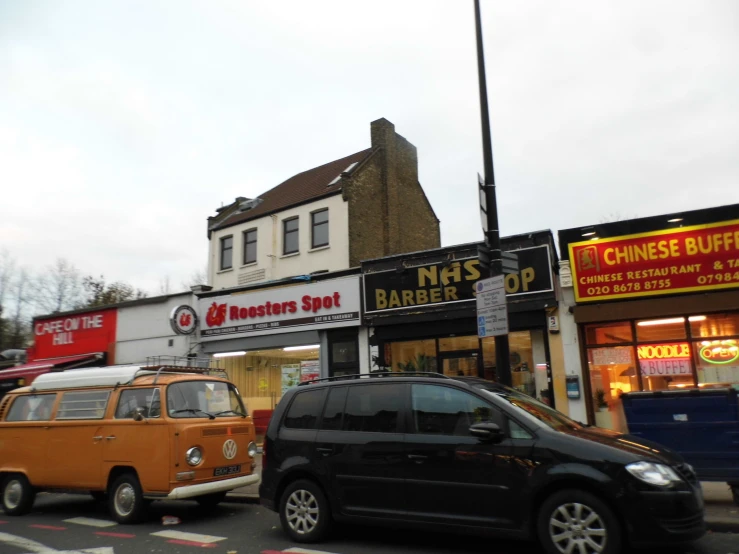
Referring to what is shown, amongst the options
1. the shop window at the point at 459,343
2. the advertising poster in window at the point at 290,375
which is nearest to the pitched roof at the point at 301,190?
the advertising poster in window at the point at 290,375

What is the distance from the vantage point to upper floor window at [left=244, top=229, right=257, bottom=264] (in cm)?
2495

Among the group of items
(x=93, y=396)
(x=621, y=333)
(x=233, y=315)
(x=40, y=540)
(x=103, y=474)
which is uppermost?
(x=233, y=315)

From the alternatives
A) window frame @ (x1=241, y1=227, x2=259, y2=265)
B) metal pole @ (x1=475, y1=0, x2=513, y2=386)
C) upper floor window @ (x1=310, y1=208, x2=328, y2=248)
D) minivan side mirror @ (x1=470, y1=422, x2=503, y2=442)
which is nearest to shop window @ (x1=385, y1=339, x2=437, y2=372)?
metal pole @ (x1=475, y1=0, x2=513, y2=386)

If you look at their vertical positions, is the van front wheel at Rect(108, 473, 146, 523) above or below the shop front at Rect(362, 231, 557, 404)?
below

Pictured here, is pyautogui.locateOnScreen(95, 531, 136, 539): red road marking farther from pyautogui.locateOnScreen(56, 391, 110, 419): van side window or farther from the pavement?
the pavement

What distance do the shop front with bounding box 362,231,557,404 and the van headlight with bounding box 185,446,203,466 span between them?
23.9ft

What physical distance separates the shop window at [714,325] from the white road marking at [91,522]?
11.2 metres

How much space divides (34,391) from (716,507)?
1052 cm

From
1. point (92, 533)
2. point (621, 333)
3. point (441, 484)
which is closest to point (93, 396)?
point (92, 533)

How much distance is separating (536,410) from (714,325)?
7708mm

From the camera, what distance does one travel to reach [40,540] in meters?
7.44

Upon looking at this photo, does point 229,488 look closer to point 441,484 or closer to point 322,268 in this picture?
point 441,484

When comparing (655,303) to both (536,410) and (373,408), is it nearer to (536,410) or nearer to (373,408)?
(536,410)

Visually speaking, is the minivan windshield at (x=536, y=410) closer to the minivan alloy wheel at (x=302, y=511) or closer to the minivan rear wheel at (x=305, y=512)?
the minivan rear wheel at (x=305, y=512)
